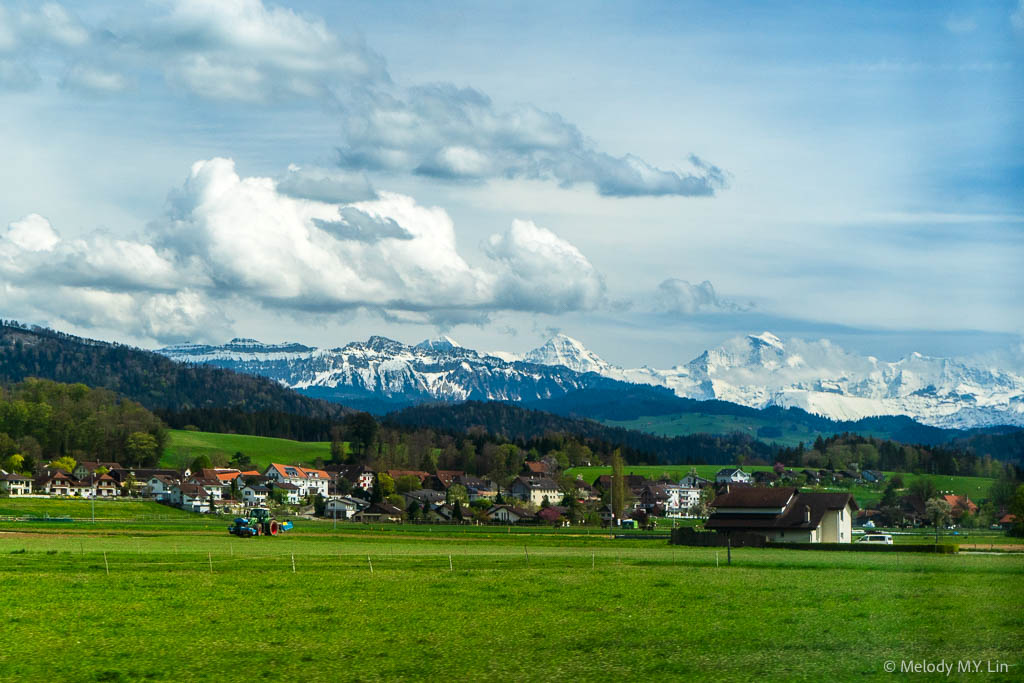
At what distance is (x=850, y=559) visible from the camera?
67.5 m

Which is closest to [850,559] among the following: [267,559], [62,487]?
[267,559]

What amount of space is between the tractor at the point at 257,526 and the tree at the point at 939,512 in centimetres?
6192

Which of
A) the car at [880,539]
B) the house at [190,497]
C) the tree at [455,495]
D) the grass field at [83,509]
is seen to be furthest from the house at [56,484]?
the car at [880,539]

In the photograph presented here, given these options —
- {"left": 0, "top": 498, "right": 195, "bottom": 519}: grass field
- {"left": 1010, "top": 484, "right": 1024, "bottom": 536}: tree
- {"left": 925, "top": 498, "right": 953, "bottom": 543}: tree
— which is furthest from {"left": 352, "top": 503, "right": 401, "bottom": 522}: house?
{"left": 1010, "top": 484, "right": 1024, "bottom": 536}: tree

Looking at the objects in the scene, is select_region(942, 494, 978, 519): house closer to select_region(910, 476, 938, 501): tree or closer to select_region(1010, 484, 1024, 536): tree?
select_region(1010, 484, 1024, 536): tree

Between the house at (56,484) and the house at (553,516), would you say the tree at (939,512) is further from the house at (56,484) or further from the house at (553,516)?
the house at (56,484)

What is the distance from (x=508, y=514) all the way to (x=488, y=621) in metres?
139

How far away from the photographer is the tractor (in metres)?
91.3

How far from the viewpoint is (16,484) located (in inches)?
7333

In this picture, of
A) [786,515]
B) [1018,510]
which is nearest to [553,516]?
[786,515]

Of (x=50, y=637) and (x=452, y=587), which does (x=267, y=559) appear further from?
(x=50, y=637)

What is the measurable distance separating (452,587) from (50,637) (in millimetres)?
16001

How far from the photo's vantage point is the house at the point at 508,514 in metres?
167

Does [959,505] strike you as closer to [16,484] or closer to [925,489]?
[925,489]
